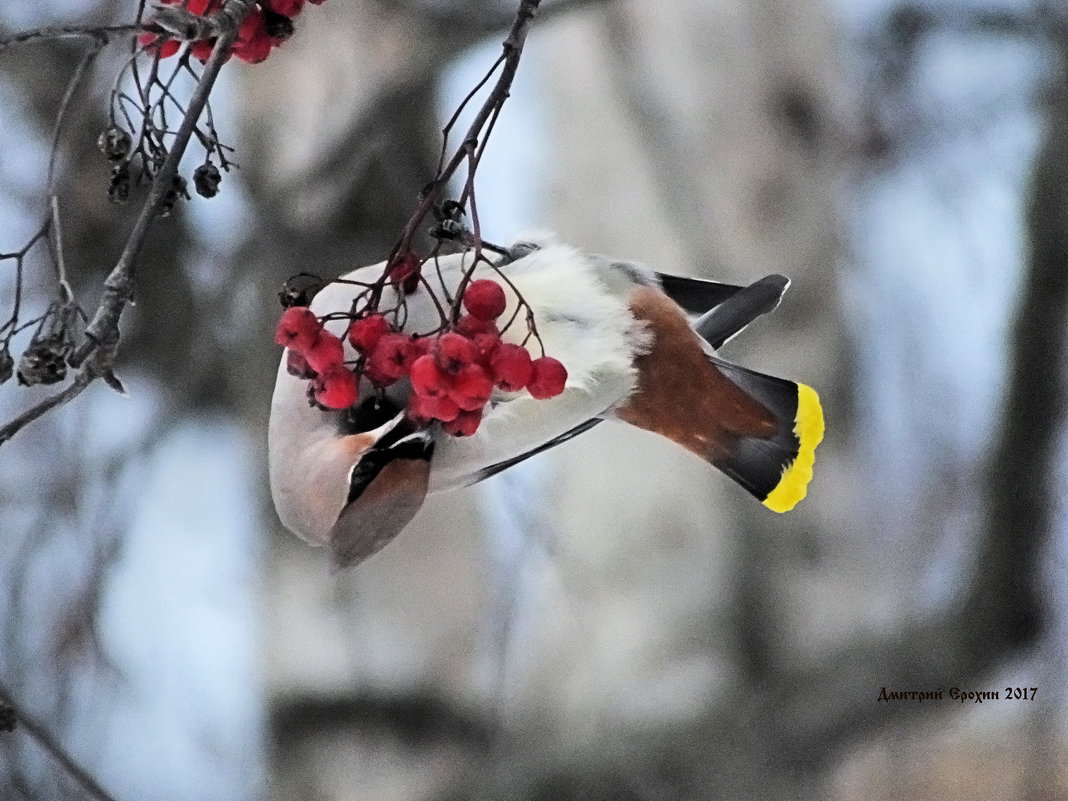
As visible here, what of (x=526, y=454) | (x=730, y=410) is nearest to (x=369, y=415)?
(x=526, y=454)

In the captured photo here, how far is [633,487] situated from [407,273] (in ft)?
3.38

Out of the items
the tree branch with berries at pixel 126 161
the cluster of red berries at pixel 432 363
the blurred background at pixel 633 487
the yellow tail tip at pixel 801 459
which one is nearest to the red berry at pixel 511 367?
the cluster of red berries at pixel 432 363

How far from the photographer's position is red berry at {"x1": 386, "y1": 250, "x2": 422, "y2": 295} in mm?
504

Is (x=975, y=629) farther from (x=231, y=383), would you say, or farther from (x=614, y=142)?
(x=231, y=383)

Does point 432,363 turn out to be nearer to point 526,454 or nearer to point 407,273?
point 407,273

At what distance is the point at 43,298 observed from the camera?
3.83ft

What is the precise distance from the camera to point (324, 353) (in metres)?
0.47

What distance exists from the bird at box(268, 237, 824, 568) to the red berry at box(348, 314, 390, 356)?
14 millimetres

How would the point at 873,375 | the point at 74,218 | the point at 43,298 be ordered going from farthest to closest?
the point at 873,375
the point at 74,218
the point at 43,298

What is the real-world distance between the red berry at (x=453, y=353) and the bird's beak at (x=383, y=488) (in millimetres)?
75

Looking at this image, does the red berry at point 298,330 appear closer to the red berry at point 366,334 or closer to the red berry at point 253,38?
the red berry at point 366,334

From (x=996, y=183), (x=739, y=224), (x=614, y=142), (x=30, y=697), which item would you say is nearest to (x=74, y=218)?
(x=30, y=697)

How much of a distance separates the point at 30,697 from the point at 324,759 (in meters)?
0.35

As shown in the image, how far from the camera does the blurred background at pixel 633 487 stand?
1288 millimetres
